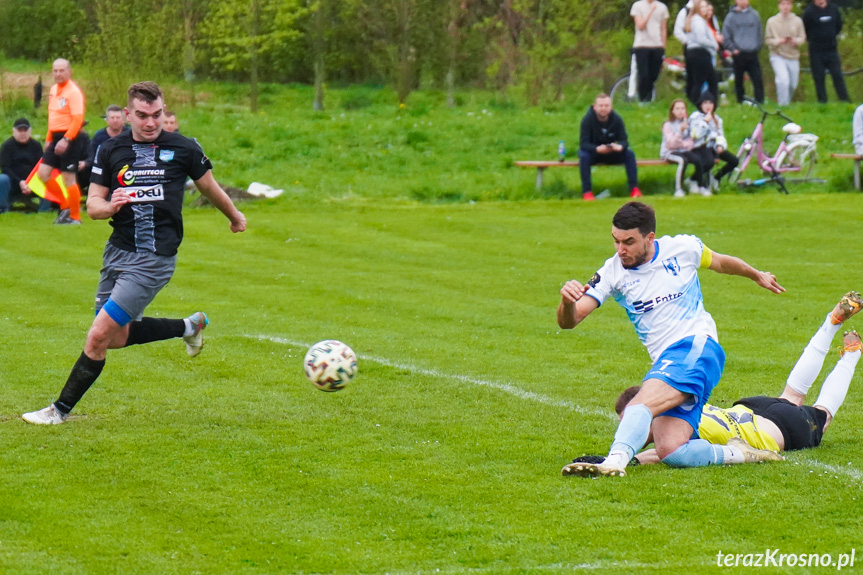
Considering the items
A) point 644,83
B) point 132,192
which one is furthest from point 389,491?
point 644,83

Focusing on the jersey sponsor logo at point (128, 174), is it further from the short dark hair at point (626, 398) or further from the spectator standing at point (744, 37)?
the spectator standing at point (744, 37)

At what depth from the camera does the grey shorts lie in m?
7.21

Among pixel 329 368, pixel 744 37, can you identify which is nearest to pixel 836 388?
pixel 329 368

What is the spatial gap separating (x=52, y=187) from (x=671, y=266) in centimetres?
1490

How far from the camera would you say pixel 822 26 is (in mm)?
24891

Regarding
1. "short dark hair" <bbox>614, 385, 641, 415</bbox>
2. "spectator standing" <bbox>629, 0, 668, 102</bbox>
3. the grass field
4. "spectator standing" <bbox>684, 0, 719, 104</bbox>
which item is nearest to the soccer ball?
the grass field

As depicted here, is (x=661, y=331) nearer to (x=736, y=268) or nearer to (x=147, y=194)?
(x=736, y=268)

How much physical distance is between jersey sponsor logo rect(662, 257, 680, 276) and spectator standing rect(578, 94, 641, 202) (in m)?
12.7

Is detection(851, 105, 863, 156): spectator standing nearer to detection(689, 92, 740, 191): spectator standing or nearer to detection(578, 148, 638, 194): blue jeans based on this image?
detection(689, 92, 740, 191): spectator standing

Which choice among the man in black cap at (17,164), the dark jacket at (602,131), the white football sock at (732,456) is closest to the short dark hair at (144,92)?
the white football sock at (732,456)

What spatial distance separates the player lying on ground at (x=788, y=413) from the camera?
6703mm

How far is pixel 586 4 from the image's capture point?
94.8 feet

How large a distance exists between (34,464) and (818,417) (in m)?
4.61

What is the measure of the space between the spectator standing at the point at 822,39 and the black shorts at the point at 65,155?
15532mm
